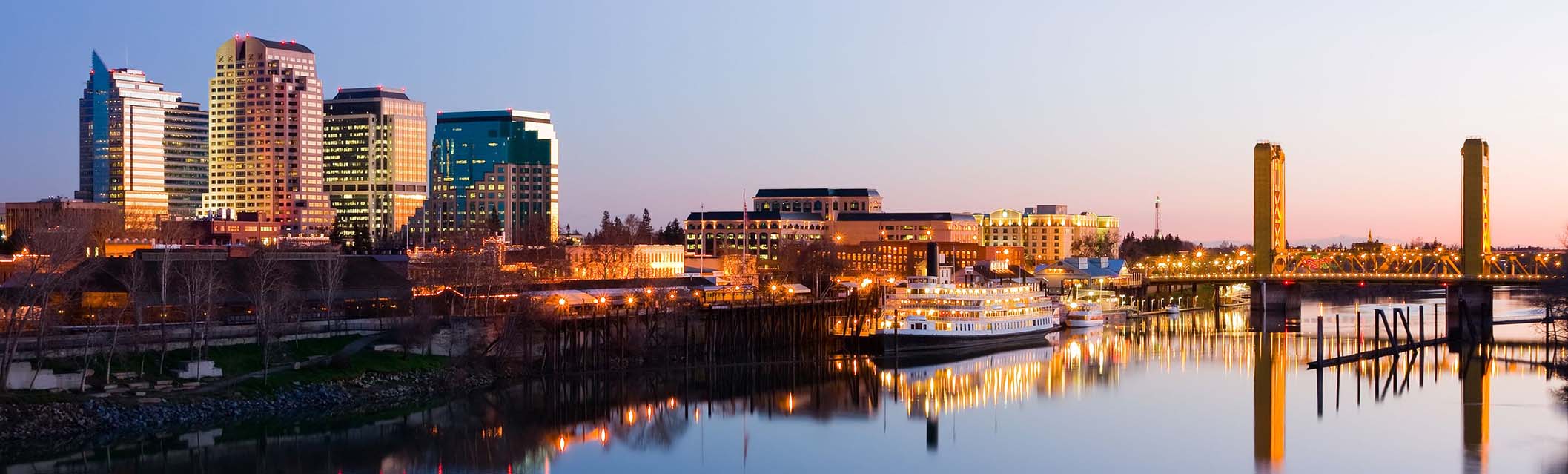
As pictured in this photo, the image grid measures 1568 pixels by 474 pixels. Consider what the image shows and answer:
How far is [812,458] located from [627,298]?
35864mm

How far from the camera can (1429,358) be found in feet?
297

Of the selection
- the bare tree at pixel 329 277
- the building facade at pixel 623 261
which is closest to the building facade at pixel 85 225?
the bare tree at pixel 329 277

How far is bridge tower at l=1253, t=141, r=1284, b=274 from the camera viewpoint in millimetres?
142250

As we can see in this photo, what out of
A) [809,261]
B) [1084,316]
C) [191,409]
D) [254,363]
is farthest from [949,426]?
[809,261]

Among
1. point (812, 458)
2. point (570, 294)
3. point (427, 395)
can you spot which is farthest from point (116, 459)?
point (570, 294)

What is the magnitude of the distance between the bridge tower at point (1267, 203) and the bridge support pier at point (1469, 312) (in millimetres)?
26337

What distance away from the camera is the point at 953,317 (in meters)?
97.6

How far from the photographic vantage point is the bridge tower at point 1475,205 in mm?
120875

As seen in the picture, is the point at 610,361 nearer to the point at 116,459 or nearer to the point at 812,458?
the point at 812,458

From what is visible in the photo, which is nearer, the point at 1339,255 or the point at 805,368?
the point at 805,368

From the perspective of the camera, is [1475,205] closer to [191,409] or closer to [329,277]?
[329,277]

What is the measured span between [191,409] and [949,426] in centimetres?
2839

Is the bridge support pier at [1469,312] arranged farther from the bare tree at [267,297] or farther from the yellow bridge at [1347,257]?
the bare tree at [267,297]

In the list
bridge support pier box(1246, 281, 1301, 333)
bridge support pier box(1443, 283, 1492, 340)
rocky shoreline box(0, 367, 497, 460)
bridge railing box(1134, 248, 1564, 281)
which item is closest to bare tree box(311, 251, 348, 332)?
rocky shoreline box(0, 367, 497, 460)
